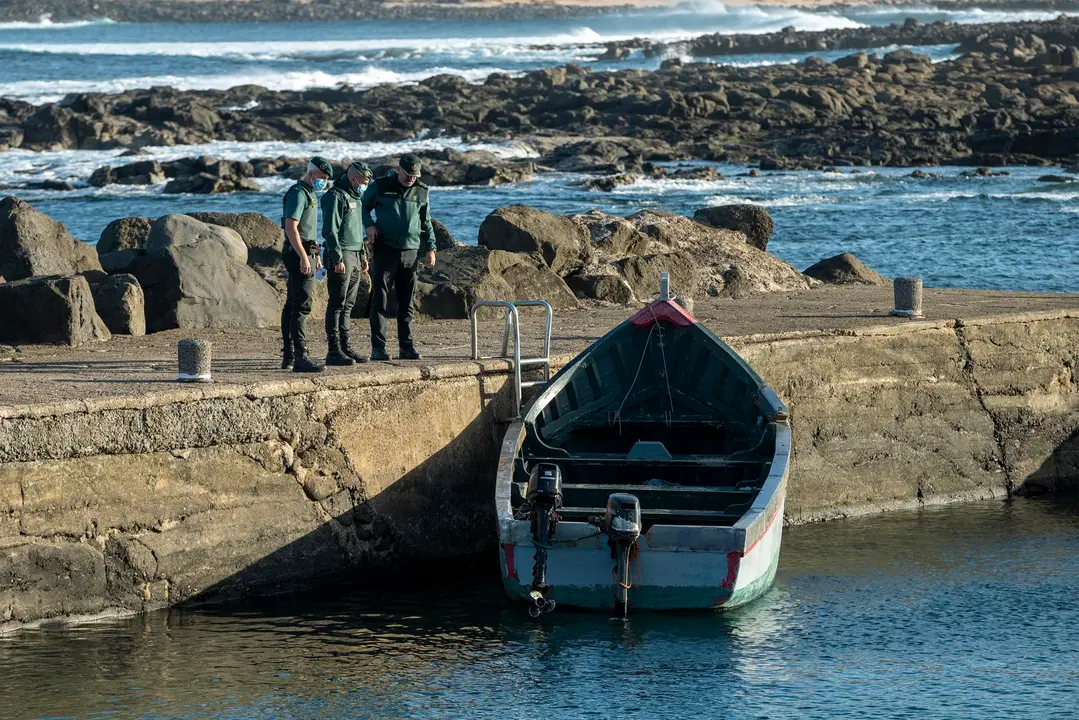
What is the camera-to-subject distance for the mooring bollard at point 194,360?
11977 millimetres

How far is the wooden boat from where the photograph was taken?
1094 centimetres

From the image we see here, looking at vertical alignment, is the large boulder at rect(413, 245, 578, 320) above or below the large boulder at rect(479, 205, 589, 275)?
below

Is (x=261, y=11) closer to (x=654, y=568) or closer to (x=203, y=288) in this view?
(x=203, y=288)

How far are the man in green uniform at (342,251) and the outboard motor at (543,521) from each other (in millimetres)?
2586

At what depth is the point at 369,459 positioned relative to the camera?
12.5 metres

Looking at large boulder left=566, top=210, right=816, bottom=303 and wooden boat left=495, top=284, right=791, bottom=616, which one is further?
large boulder left=566, top=210, right=816, bottom=303

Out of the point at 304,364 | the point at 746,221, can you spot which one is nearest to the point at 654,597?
the point at 304,364

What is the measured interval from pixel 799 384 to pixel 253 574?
525 cm

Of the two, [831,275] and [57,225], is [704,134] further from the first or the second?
[57,225]

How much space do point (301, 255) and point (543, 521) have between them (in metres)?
3.19

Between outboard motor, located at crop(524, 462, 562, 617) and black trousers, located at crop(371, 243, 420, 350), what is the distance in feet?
8.79

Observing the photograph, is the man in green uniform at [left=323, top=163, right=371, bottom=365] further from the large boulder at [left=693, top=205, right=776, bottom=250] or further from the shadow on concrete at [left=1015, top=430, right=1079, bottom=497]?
the large boulder at [left=693, top=205, right=776, bottom=250]

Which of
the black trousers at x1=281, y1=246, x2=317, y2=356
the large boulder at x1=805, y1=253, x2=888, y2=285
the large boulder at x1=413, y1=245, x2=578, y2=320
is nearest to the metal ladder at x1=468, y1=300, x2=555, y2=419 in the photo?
the black trousers at x1=281, y1=246, x2=317, y2=356

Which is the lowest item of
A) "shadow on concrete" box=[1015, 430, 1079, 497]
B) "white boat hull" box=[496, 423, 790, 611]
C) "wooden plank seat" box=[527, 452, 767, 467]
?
"shadow on concrete" box=[1015, 430, 1079, 497]
